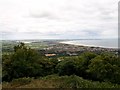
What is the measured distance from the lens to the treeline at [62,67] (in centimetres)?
1380

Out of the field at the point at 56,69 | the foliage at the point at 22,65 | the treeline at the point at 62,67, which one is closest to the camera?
the field at the point at 56,69

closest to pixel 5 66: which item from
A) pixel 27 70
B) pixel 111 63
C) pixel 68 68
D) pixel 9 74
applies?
pixel 9 74

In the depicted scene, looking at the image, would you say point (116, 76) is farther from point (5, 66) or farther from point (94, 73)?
point (5, 66)

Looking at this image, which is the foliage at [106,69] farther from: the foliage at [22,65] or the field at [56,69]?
the foliage at [22,65]

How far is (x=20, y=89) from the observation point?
9.48m

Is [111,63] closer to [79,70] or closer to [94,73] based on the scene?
[94,73]

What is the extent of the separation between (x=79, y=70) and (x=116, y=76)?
12.6ft

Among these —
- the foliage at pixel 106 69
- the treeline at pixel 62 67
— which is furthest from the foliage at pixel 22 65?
the foliage at pixel 106 69

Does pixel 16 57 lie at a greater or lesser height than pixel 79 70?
greater

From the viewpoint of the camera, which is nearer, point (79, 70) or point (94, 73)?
point (94, 73)

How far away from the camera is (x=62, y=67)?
16.6 m

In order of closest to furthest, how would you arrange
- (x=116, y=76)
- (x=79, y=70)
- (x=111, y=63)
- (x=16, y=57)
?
(x=116, y=76) < (x=111, y=63) < (x=16, y=57) < (x=79, y=70)

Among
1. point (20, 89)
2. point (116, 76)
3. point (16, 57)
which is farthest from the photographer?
point (16, 57)

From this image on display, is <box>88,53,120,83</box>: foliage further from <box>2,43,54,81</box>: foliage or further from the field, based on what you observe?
<box>2,43,54,81</box>: foliage
